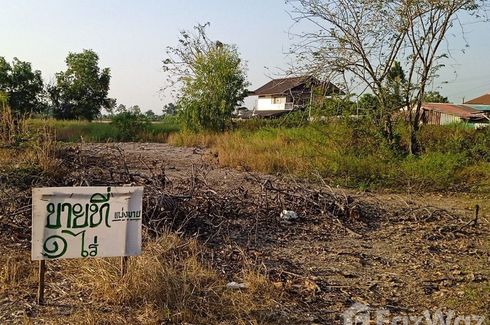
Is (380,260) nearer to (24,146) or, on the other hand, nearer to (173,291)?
(173,291)

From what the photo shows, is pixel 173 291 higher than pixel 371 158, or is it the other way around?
pixel 371 158

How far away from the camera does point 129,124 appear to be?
25.7 meters

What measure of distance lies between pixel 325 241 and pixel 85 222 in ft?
10.2

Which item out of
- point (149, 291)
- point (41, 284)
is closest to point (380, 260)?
point (149, 291)

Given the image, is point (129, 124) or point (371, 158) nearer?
point (371, 158)

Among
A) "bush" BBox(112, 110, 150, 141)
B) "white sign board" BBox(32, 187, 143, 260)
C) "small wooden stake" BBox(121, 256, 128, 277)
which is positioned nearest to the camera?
"white sign board" BBox(32, 187, 143, 260)

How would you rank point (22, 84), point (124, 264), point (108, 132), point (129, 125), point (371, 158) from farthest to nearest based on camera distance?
point (22, 84)
point (129, 125)
point (108, 132)
point (371, 158)
point (124, 264)

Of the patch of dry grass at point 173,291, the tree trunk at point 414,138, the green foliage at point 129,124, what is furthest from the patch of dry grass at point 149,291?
the green foliage at point 129,124

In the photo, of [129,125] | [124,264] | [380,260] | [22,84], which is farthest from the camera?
[22,84]

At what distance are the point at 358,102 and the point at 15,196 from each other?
913 cm

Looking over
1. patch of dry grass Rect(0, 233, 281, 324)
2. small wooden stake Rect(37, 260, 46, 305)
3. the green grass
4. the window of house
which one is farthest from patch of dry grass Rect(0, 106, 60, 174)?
the window of house

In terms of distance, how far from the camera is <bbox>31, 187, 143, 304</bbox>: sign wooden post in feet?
11.1

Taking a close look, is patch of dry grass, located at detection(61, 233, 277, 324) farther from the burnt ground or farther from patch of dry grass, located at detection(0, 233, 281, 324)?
the burnt ground

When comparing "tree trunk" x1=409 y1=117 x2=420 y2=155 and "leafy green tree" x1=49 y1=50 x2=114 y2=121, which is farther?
"leafy green tree" x1=49 y1=50 x2=114 y2=121
